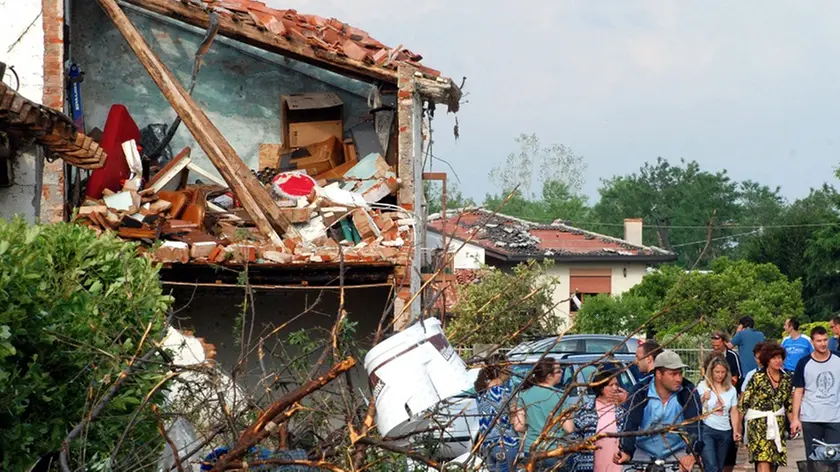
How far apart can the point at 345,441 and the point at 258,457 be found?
0.39m

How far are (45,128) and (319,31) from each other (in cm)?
821

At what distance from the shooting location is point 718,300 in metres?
35.0

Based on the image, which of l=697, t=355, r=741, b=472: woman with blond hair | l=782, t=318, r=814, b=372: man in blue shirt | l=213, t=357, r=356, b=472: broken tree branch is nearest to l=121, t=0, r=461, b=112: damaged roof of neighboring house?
l=782, t=318, r=814, b=372: man in blue shirt

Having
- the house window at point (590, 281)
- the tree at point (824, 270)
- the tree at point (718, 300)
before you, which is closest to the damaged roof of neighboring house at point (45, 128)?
Answer: the tree at point (718, 300)

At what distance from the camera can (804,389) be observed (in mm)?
11156

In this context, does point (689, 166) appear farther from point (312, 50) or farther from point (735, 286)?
point (312, 50)

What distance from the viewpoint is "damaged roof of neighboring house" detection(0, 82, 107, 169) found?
9805 mm

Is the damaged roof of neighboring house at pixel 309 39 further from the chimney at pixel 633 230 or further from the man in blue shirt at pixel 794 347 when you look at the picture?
the chimney at pixel 633 230

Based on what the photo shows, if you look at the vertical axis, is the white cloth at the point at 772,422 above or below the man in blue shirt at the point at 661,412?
below

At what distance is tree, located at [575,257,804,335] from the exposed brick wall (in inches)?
660

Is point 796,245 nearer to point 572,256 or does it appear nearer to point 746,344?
point 572,256

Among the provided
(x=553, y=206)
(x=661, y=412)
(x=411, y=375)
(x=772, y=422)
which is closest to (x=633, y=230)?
(x=553, y=206)

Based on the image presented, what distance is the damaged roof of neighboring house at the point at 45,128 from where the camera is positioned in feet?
32.2

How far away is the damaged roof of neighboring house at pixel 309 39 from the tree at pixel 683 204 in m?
43.3
